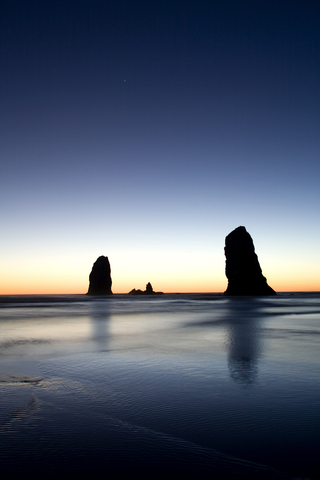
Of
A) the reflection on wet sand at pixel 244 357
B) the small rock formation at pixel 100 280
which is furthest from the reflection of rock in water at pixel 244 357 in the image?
the small rock formation at pixel 100 280

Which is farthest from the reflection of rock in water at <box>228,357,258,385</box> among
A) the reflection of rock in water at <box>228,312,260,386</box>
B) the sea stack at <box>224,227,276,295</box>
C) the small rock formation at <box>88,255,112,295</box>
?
the small rock formation at <box>88,255,112,295</box>

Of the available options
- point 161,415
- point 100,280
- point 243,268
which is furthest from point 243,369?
point 100,280

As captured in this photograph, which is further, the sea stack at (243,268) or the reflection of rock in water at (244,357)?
the sea stack at (243,268)

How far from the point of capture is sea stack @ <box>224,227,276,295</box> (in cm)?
11294

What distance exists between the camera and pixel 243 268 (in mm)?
113062

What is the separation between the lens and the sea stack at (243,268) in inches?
4446

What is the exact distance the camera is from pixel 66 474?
3369mm

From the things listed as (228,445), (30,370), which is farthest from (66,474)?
(30,370)

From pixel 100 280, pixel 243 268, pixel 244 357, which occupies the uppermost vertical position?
pixel 243 268

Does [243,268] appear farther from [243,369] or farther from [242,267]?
[243,369]

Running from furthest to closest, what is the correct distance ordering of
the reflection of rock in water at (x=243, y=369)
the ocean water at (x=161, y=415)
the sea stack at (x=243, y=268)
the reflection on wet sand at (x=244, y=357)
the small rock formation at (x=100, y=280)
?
the small rock formation at (x=100, y=280)
the sea stack at (x=243, y=268)
the reflection on wet sand at (x=244, y=357)
the reflection of rock in water at (x=243, y=369)
the ocean water at (x=161, y=415)

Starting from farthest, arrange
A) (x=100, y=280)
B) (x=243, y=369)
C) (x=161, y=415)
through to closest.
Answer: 1. (x=100, y=280)
2. (x=243, y=369)
3. (x=161, y=415)

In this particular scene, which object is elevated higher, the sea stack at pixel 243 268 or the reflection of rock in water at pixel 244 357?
the sea stack at pixel 243 268

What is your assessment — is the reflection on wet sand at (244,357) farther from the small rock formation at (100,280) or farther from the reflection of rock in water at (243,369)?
the small rock formation at (100,280)
